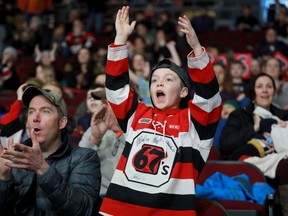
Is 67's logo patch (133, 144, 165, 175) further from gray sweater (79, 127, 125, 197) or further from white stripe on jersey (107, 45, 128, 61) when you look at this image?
gray sweater (79, 127, 125, 197)

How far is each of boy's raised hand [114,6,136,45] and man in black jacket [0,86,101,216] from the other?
21.0 inches

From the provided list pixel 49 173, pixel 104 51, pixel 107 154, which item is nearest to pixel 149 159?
pixel 49 173

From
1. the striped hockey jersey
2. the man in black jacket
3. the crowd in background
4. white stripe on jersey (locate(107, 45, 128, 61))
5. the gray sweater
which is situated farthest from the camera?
the crowd in background

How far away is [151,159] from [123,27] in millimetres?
827

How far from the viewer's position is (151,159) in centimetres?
442

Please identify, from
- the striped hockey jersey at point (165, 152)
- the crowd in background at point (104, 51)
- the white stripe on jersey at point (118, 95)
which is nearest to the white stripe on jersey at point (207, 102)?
the striped hockey jersey at point (165, 152)

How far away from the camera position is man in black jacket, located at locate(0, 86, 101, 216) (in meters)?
4.26

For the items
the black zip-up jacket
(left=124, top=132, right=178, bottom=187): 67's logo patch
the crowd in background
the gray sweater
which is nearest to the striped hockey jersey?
(left=124, top=132, right=178, bottom=187): 67's logo patch

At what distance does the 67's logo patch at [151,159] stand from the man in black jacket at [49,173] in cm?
30

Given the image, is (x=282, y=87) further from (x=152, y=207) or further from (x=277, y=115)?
(x=152, y=207)

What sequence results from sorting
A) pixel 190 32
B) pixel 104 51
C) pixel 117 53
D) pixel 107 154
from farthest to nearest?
pixel 104 51 < pixel 107 154 < pixel 117 53 < pixel 190 32

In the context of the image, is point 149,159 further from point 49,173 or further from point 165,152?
point 49,173

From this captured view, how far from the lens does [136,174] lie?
4.41m

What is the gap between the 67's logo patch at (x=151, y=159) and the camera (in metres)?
4.38
